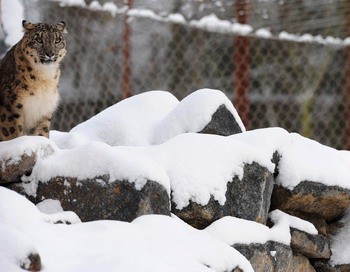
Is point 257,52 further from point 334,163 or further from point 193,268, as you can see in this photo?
point 193,268

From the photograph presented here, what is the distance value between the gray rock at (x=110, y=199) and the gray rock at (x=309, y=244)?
0.85 m

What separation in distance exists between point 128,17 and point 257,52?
1300mm

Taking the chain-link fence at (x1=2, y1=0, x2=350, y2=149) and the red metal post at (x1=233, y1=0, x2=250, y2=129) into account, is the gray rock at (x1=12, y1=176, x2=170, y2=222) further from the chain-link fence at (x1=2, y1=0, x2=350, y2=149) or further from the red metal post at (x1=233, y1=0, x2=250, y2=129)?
the red metal post at (x1=233, y1=0, x2=250, y2=129)

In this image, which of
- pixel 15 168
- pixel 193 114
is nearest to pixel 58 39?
pixel 193 114

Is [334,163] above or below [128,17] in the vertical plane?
below

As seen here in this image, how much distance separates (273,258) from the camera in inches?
145

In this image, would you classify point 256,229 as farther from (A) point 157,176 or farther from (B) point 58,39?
(B) point 58,39

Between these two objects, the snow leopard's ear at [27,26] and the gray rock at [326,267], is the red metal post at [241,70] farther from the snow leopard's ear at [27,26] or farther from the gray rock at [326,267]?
the snow leopard's ear at [27,26]

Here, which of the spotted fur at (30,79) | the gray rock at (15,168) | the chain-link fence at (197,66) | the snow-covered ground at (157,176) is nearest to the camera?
the snow-covered ground at (157,176)

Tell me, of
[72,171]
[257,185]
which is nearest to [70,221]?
[72,171]

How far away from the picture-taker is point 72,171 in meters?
3.33

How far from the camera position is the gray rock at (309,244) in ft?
12.8

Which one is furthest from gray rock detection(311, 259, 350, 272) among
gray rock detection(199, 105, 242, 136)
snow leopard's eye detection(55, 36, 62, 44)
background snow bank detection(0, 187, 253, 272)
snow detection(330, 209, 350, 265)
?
snow leopard's eye detection(55, 36, 62, 44)

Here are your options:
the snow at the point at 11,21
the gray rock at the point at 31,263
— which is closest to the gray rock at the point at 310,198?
the gray rock at the point at 31,263
